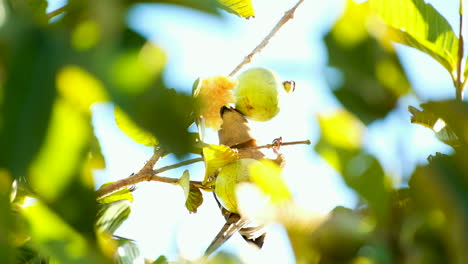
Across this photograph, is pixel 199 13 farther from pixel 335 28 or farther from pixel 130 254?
pixel 130 254

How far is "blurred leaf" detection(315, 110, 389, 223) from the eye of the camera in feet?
1.37

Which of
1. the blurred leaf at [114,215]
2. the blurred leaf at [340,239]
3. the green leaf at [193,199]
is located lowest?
the green leaf at [193,199]

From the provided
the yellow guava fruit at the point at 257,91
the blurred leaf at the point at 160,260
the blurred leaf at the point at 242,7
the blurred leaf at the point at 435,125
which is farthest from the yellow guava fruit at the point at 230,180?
the blurred leaf at the point at 435,125

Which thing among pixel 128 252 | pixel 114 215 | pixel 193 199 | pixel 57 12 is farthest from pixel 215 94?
pixel 57 12

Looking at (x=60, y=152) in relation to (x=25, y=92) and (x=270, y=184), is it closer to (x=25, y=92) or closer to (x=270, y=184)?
(x=25, y=92)

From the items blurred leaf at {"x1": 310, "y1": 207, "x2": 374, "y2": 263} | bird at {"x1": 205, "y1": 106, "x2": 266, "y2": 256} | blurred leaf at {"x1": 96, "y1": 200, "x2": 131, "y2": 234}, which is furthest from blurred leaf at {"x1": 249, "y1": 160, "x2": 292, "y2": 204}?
bird at {"x1": 205, "y1": 106, "x2": 266, "y2": 256}

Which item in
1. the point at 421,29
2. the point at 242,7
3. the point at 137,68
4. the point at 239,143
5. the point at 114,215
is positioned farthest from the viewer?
the point at 239,143

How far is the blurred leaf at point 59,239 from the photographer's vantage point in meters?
0.35

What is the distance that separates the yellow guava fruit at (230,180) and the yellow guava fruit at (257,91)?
0.65 feet

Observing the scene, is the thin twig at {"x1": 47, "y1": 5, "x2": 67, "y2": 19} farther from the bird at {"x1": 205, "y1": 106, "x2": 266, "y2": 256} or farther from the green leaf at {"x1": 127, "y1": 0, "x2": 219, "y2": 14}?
the bird at {"x1": 205, "y1": 106, "x2": 266, "y2": 256}

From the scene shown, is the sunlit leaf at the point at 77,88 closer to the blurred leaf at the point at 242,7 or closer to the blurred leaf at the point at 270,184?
the blurred leaf at the point at 270,184

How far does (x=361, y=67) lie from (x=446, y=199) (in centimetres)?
10

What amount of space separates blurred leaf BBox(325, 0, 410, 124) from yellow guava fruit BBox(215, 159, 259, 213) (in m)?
1.09

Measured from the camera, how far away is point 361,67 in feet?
1.29
